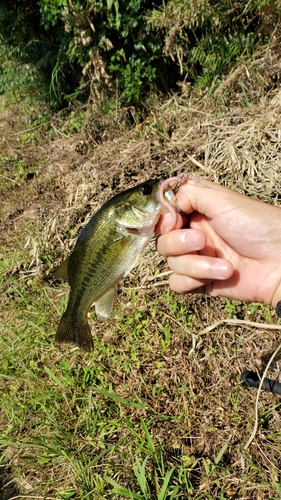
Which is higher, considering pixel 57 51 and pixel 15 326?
pixel 57 51

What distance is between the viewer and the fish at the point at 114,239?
2068mm

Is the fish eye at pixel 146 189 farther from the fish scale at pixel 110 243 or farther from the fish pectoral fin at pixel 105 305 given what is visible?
the fish pectoral fin at pixel 105 305

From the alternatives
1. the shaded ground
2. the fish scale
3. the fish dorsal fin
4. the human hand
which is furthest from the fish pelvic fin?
the shaded ground

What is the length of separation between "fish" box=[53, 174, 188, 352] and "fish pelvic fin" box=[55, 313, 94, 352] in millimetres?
113

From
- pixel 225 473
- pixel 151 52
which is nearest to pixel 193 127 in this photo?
pixel 151 52

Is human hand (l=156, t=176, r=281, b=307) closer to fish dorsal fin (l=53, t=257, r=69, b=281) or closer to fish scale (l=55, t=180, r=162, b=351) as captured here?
fish scale (l=55, t=180, r=162, b=351)

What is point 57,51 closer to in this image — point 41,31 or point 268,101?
point 41,31

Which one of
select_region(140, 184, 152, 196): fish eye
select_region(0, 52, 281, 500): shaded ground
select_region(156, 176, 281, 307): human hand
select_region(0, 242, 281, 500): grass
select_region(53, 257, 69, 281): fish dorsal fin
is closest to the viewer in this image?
select_region(140, 184, 152, 196): fish eye

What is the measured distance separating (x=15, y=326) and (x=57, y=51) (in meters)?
4.53

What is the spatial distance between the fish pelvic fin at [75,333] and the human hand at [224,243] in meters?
0.66

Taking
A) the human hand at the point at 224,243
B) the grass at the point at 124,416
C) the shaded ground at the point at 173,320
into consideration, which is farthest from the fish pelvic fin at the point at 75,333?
the shaded ground at the point at 173,320

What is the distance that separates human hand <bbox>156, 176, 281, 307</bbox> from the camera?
217cm

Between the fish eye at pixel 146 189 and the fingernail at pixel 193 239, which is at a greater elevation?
the fish eye at pixel 146 189

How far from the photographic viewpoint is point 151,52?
16.9ft
